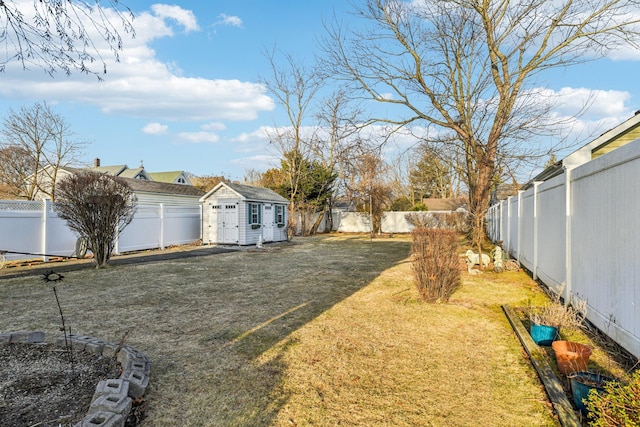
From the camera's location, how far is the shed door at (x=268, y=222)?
60.5ft

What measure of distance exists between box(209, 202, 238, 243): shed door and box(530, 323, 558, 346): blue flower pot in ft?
46.4

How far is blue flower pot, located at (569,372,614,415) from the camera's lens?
2.46m

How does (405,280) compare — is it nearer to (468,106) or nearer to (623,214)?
(623,214)

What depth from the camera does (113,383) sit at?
8.41 ft

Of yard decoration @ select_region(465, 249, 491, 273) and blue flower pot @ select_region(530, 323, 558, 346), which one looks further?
yard decoration @ select_region(465, 249, 491, 273)

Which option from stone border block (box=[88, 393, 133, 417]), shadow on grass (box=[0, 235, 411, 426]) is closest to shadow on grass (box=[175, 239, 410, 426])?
shadow on grass (box=[0, 235, 411, 426])

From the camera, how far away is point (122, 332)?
435 cm

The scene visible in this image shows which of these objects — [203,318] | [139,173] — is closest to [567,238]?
[203,318]

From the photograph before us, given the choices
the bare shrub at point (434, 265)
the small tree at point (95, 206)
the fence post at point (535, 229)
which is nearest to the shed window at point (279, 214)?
the small tree at point (95, 206)

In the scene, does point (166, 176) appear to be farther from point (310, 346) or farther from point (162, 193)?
point (310, 346)

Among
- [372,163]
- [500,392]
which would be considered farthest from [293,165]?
[500,392]

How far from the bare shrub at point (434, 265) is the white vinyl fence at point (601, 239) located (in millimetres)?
1515

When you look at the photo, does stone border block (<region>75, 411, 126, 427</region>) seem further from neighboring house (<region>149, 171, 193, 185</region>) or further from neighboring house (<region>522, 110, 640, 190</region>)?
neighboring house (<region>149, 171, 193, 185</region>)

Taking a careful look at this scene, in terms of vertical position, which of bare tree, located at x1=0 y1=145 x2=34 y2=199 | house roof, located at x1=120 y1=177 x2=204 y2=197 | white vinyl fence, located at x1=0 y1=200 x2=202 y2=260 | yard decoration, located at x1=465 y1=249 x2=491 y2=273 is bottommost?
yard decoration, located at x1=465 y1=249 x2=491 y2=273
